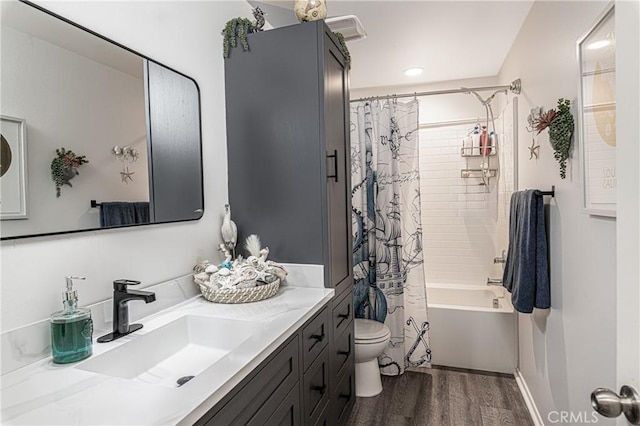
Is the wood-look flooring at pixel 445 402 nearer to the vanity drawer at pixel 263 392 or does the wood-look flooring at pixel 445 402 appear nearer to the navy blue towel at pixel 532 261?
the navy blue towel at pixel 532 261

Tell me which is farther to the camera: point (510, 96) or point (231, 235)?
point (510, 96)

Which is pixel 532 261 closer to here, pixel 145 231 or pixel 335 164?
pixel 335 164

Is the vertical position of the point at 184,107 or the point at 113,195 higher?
the point at 184,107

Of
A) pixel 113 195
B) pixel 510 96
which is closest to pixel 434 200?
pixel 510 96

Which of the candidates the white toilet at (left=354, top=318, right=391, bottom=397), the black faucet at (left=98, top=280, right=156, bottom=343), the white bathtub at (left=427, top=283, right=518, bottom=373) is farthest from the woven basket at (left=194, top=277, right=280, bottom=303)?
the white bathtub at (left=427, top=283, right=518, bottom=373)

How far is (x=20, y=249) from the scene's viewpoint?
0.93 m

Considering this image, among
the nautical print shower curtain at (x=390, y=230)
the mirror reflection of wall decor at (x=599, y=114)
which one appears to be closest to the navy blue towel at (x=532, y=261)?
the mirror reflection of wall decor at (x=599, y=114)

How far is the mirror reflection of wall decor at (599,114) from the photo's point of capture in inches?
44.4

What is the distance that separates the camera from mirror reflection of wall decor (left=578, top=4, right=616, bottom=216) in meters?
1.13

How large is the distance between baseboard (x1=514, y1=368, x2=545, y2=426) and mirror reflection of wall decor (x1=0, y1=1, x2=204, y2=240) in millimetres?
2212

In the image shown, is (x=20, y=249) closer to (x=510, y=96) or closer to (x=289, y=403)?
(x=289, y=403)

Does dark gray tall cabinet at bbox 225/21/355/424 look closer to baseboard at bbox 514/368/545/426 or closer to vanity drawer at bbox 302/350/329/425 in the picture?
vanity drawer at bbox 302/350/329/425

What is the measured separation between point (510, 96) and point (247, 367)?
2.76m

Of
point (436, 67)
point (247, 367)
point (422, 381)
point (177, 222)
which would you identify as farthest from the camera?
point (436, 67)
